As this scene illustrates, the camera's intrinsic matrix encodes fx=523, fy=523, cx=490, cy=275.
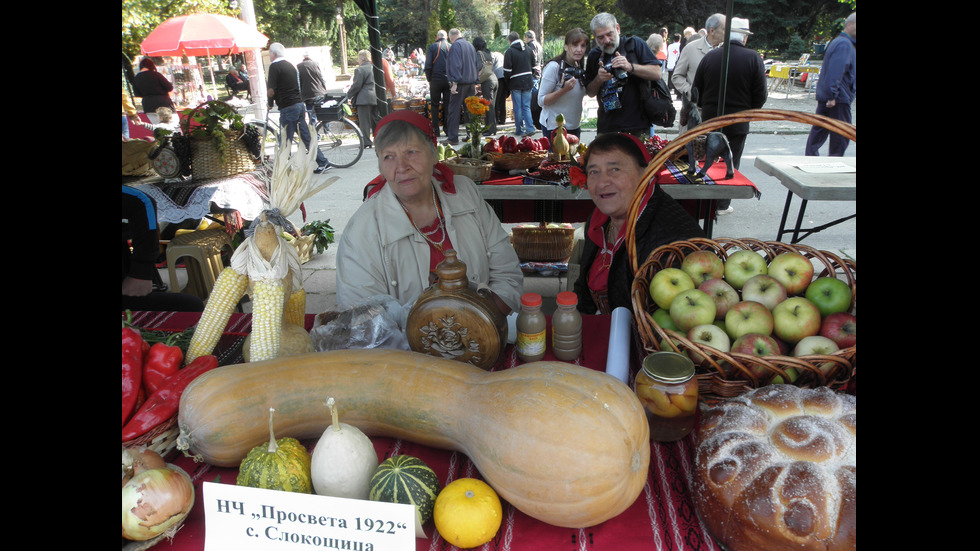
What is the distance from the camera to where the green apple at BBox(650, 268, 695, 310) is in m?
1.67

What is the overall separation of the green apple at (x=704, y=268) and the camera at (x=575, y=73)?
4.91 m

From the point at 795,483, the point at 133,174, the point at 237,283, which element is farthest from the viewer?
the point at 133,174

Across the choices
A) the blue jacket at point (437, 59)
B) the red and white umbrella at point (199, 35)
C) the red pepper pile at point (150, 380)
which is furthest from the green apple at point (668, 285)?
the blue jacket at point (437, 59)

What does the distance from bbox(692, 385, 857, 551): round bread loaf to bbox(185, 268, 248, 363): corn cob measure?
1375 mm

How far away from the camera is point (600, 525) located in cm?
119

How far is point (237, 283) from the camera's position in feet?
5.28

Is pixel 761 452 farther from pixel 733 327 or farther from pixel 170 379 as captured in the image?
pixel 170 379

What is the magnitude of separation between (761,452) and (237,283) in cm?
148

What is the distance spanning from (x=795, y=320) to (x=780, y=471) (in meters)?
0.59

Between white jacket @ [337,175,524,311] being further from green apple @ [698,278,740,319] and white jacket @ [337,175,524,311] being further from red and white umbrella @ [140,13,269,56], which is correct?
red and white umbrella @ [140,13,269,56]

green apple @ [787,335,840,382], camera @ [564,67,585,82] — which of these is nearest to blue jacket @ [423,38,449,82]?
camera @ [564,67,585,82]

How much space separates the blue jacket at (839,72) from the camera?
691cm

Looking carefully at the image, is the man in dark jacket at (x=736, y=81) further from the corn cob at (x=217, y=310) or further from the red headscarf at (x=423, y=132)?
the corn cob at (x=217, y=310)
